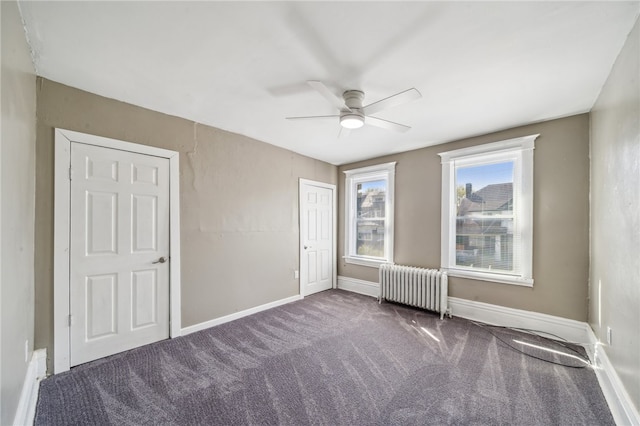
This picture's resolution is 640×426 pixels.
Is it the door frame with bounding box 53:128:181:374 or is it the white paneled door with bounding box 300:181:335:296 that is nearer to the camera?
the door frame with bounding box 53:128:181:374

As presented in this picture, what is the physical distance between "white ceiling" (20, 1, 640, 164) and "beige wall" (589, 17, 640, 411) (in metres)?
0.25

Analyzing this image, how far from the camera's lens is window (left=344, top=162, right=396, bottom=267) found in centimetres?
429

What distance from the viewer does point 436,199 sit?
12.3 ft

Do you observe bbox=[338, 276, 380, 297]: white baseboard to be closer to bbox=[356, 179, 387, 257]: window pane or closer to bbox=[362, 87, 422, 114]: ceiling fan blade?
bbox=[356, 179, 387, 257]: window pane

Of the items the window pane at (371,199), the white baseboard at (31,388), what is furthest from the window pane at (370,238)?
the white baseboard at (31,388)

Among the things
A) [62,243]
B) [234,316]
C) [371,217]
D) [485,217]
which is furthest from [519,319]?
Result: [62,243]

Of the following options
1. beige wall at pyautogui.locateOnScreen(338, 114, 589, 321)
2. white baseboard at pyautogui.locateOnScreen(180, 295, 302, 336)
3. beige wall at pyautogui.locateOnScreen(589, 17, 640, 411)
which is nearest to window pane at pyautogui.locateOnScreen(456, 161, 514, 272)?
beige wall at pyautogui.locateOnScreen(338, 114, 589, 321)

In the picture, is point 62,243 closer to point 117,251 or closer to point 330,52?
point 117,251

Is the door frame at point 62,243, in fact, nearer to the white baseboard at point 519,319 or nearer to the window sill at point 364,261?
the window sill at point 364,261

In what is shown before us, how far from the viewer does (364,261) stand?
4.56 m

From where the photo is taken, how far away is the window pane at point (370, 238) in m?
4.49

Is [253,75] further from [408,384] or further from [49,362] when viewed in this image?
[49,362]

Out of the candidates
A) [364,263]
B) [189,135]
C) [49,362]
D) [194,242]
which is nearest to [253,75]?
[189,135]

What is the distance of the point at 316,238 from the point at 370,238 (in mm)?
984
